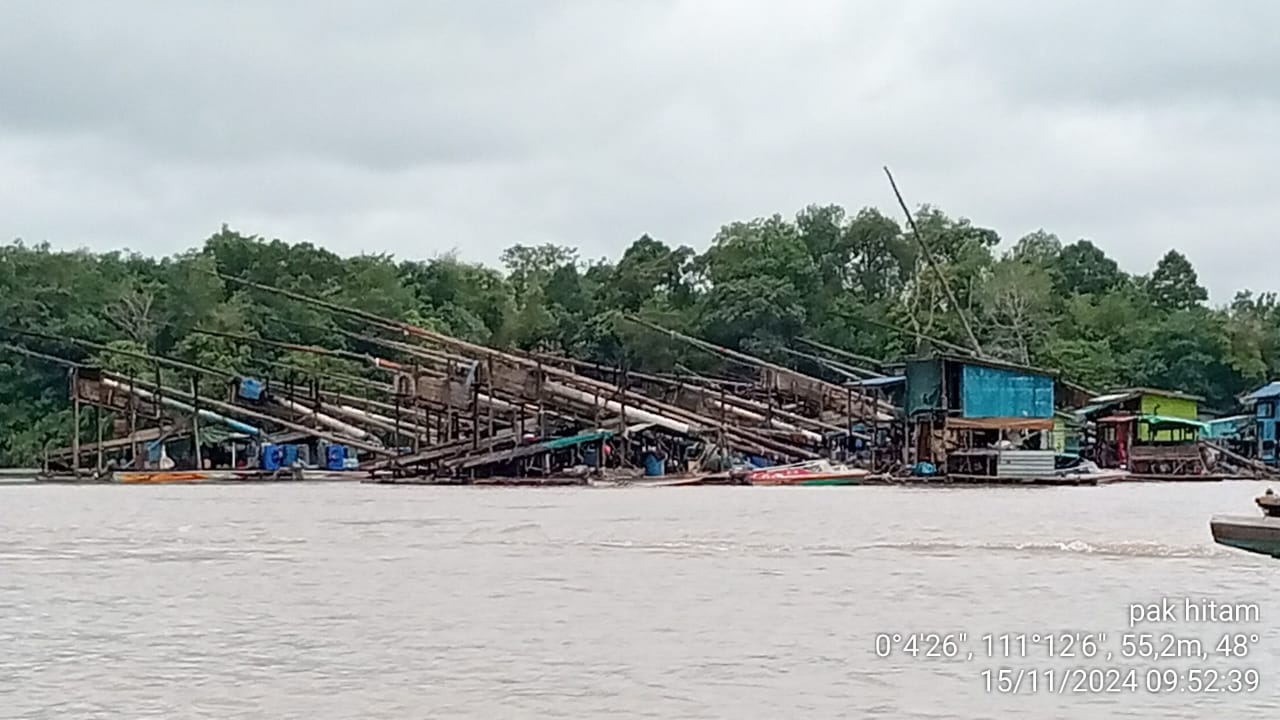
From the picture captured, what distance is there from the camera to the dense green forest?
5609cm

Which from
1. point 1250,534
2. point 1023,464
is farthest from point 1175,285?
point 1250,534

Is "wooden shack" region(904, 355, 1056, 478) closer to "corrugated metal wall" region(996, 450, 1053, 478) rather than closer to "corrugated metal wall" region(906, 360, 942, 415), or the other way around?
"corrugated metal wall" region(906, 360, 942, 415)

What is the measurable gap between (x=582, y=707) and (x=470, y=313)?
186 feet

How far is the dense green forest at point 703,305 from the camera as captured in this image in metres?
56.1

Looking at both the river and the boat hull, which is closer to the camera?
the river

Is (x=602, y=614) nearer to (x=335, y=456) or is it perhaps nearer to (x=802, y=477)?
(x=802, y=477)

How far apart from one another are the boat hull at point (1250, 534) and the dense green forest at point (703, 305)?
127ft

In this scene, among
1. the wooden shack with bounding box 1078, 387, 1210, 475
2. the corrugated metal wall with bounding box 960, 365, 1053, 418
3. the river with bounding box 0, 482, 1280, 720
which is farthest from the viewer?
the wooden shack with bounding box 1078, 387, 1210, 475

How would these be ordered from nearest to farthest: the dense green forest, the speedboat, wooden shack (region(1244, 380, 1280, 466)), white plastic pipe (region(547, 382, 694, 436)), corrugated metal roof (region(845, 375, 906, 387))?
the speedboat, white plastic pipe (region(547, 382, 694, 436)), corrugated metal roof (region(845, 375, 906, 387)), wooden shack (region(1244, 380, 1280, 466)), the dense green forest

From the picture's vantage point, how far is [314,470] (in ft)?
158

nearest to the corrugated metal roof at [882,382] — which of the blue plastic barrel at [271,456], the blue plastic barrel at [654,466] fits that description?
the blue plastic barrel at [654,466]

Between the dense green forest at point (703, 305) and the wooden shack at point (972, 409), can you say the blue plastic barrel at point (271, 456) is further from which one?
the wooden shack at point (972, 409)

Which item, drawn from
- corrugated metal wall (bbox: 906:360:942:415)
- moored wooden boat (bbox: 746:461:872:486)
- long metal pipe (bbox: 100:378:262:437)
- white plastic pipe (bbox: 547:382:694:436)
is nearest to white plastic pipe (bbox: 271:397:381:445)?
long metal pipe (bbox: 100:378:262:437)

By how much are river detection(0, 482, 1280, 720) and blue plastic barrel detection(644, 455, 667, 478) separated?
16442 millimetres
